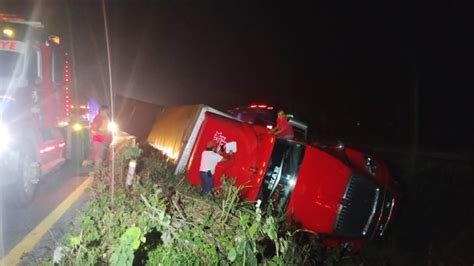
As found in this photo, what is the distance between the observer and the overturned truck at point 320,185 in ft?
22.6

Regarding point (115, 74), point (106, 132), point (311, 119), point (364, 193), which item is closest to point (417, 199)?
point (364, 193)

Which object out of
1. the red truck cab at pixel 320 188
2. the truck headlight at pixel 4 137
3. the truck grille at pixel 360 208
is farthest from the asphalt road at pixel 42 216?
the truck grille at pixel 360 208

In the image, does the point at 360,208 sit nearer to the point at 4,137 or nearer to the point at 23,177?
the point at 23,177

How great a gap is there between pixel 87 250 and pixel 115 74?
4170 centimetres

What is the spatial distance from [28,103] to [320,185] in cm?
482

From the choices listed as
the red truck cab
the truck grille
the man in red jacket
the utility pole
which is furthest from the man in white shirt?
the utility pole

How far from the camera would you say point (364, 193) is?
7.01 meters

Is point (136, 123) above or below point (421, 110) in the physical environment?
below

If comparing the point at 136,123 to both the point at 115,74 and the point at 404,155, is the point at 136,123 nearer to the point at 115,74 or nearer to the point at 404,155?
the point at 404,155

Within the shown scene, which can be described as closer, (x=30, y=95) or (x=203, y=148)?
(x=30, y=95)

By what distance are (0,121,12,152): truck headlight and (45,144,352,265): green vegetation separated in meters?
1.69

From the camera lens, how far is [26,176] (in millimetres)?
7332

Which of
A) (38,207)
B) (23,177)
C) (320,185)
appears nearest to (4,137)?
(23,177)

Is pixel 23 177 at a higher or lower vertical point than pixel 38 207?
higher
